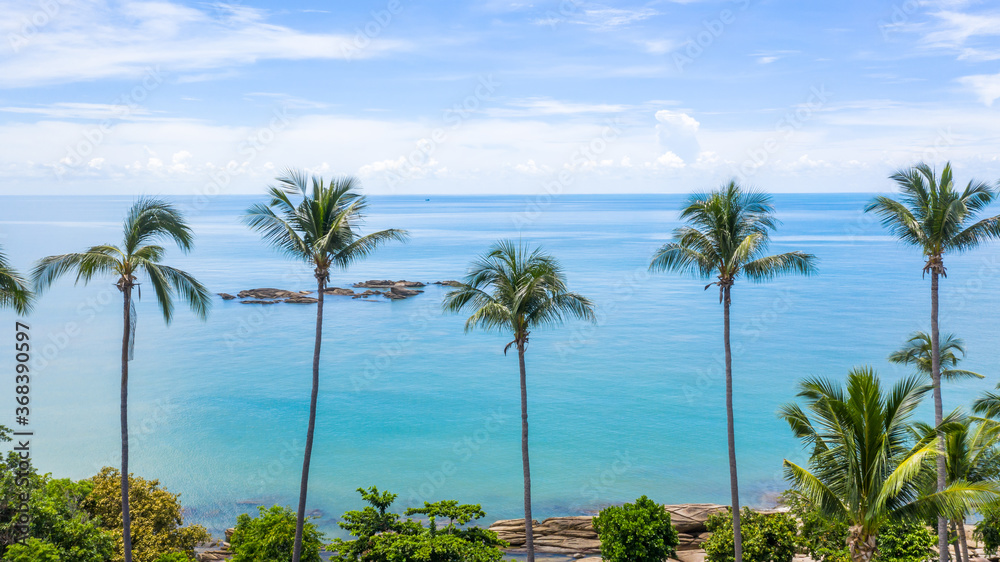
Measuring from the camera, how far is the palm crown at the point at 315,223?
63.8ft

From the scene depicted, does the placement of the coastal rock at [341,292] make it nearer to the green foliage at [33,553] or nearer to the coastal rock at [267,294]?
the coastal rock at [267,294]

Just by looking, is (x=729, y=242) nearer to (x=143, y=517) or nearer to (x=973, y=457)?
(x=973, y=457)

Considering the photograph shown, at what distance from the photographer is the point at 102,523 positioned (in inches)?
848

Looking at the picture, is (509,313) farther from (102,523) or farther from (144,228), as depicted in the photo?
(102,523)

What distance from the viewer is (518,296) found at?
752 inches

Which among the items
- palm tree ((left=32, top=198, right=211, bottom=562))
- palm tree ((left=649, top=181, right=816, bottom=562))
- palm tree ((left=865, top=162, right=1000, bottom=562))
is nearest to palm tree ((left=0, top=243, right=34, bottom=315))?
palm tree ((left=32, top=198, right=211, bottom=562))

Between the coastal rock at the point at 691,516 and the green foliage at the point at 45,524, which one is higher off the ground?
the green foliage at the point at 45,524

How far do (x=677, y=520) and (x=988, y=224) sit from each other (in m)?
15.7

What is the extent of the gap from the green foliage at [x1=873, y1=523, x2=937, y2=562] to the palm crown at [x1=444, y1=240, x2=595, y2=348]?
10.3 metres

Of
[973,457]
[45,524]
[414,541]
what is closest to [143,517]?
[45,524]

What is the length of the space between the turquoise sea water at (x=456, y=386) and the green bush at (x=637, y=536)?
14.3m

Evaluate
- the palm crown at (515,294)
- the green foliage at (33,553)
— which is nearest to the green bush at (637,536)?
the palm crown at (515,294)

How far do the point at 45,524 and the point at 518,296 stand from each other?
1425 centimetres

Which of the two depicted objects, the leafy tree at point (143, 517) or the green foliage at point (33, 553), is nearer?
the green foliage at point (33, 553)
